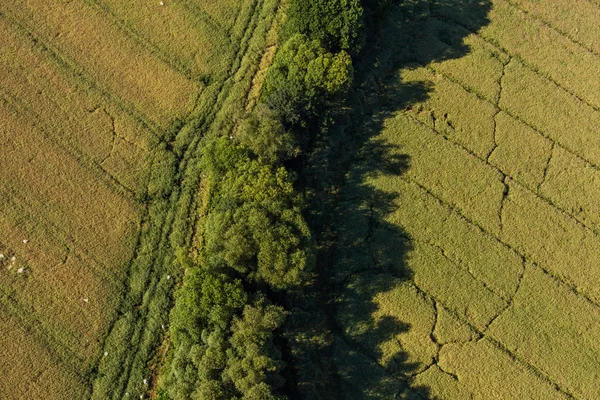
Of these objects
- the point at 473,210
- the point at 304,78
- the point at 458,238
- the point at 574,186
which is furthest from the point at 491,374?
the point at 304,78

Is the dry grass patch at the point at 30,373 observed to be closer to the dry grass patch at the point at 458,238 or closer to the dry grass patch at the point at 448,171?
the dry grass patch at the point at 458,238

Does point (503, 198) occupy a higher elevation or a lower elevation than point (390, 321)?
higher

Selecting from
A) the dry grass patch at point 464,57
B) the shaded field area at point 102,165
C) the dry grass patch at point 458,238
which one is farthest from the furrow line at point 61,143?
the dry grass patch at point 464,57

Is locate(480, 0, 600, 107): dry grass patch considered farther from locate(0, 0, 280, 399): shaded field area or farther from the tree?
the tree

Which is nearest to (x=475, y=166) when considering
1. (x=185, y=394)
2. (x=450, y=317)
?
(x=450, y=317)

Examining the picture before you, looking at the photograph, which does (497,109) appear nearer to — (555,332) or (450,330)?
(555,332)

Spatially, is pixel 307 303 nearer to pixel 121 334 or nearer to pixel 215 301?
pixel 215 301

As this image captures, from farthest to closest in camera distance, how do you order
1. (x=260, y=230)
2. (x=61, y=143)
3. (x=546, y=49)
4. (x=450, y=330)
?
(x=546, y=49), (x=61, y=143), (x=450, y=330), (x=260, y=230)
